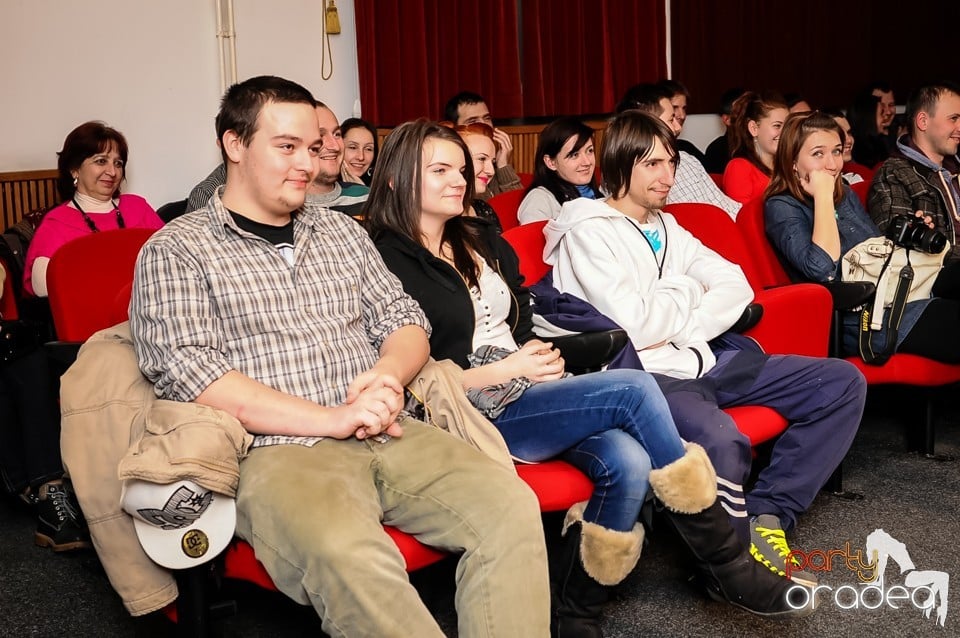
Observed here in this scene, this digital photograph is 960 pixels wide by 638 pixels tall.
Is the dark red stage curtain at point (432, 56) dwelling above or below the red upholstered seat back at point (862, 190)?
above

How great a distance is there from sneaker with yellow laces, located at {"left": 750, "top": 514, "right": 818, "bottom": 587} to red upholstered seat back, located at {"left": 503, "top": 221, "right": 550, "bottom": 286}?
2.80 ft

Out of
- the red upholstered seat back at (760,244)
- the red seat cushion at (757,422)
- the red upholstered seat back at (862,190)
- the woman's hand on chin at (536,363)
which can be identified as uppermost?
the red upholstered seat back at (862,190)

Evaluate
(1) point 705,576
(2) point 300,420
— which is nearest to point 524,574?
(2) point 300,420

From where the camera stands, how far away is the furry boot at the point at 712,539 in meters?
2.05

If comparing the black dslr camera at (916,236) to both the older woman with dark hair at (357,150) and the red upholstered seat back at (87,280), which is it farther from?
the red upholstered seat back at (87,280)

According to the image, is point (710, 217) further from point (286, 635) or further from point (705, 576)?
point (286, 635)

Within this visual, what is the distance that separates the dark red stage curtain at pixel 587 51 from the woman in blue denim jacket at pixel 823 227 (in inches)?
107

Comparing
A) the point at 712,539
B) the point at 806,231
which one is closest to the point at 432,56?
the point at 806,231

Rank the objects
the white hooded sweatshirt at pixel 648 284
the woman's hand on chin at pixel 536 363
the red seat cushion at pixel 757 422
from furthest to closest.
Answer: the white hooded sweatshirt at pixel 648 284, the red seat cushion at pixel 757 422, the woman's hand on chin at pixel 536 363

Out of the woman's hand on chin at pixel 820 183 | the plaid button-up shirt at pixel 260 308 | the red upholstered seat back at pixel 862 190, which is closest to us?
the plaid button-up shirt at pixel 260 308

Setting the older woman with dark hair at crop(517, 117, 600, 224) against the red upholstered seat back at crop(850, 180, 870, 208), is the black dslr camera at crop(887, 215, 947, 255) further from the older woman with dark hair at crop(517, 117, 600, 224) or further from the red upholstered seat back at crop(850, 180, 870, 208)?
the older woman with dark hair at crop(517, 117, 600, 224)

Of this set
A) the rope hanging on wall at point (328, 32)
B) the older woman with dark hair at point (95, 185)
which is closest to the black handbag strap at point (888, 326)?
the older woman with dark hair at point (95, 185)

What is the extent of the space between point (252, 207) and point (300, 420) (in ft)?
1.52

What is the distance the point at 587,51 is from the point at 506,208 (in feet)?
8.65
